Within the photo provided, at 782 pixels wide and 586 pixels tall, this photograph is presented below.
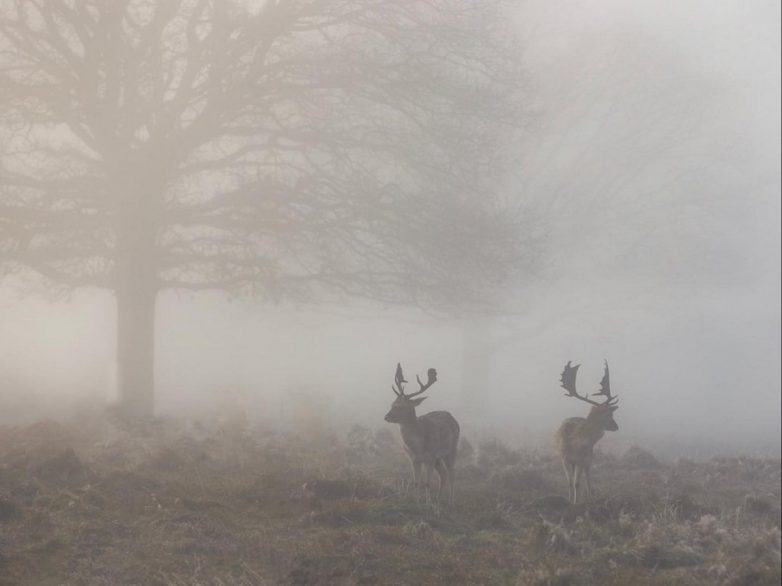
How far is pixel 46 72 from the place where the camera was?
52.5ft

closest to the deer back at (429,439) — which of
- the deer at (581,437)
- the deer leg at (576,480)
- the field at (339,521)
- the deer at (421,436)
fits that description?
the deer at (421,436)

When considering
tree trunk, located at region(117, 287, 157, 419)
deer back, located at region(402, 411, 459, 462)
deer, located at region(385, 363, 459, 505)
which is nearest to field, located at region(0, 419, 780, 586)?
deer, located at region(385, 363, 459, 505)

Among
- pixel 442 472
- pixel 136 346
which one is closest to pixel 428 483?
pixel 442 472

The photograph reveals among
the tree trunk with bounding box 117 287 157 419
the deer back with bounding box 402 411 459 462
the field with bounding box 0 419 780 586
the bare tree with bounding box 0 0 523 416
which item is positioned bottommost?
the field with bounding box 0 419 780 586

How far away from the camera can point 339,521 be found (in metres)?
9.51

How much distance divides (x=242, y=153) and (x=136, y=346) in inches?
148

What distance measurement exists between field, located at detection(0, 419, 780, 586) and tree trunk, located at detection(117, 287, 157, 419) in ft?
10.6

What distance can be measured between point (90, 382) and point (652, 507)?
14.4 m

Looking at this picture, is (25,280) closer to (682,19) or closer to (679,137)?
(679,137)

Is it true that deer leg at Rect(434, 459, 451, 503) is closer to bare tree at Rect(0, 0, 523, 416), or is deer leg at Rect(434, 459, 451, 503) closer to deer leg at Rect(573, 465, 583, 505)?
deer leg at Rect(573, 465, 583, 505)

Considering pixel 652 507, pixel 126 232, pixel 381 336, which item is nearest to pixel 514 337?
pixel 381 336

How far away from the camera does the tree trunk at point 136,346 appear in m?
16.8

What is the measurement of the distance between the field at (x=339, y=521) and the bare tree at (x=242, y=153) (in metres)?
3.84

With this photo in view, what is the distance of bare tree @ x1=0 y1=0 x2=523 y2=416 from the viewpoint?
52.7 ft
